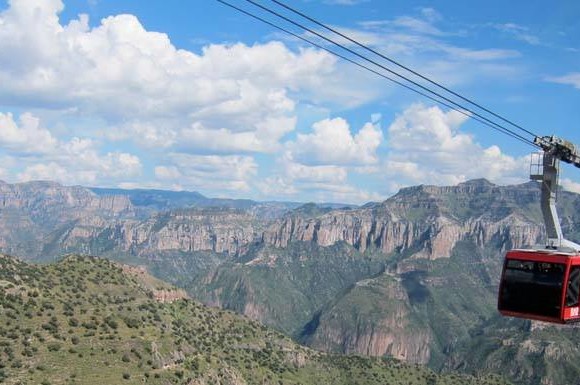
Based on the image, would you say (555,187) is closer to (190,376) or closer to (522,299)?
(522,299)

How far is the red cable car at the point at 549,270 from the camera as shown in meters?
45.0

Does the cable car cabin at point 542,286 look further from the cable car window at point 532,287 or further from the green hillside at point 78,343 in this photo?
the green hillside at point 78,343

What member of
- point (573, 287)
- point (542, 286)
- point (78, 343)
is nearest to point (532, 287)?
point (542, 286)

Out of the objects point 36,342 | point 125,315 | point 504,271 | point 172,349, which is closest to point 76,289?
point 125,315

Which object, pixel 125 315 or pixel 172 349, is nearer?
pixel 172 349

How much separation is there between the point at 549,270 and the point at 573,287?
86.1 inches

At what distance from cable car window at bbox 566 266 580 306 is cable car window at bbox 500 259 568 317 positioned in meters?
0.73

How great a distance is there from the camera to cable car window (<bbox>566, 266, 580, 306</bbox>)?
154ft

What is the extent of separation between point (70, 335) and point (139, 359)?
17.3 meters

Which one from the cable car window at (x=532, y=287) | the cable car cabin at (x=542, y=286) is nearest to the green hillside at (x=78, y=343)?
the cable car window at (x=532, y=287)

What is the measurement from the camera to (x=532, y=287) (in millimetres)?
48781

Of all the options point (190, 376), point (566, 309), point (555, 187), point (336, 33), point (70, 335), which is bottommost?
point (190, 376)

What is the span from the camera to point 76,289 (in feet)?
641

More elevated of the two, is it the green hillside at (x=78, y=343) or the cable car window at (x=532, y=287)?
the cable car window at (x=532, y=287)
